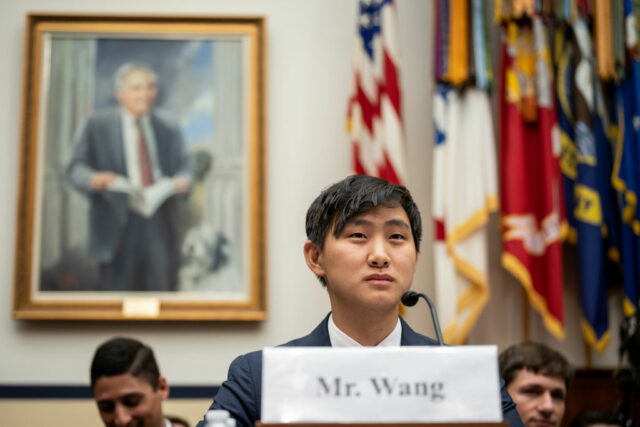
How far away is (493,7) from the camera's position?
14.9ft

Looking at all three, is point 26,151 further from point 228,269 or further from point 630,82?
point 630,82

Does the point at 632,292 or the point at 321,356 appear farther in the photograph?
the point at 632,292

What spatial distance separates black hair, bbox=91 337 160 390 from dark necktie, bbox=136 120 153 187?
48.4 inches

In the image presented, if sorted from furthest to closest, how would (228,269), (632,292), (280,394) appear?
(228,269)
(632,292)
(280,394)

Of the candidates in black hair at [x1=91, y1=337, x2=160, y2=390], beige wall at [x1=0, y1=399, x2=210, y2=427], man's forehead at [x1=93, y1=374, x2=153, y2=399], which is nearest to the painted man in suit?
beige wall at [x1=0, y1=399, x2=210, y2=427]

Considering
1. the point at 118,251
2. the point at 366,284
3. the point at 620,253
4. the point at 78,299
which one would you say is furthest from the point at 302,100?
the point at 366,284

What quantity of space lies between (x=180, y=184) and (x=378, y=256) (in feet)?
9.03

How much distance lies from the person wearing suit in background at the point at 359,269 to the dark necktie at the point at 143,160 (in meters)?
2.56

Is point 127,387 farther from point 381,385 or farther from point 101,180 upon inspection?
point 381,385

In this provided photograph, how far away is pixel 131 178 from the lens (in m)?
4.41

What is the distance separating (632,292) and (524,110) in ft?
3.65

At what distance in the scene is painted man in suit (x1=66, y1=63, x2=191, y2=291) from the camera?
14.3 ft

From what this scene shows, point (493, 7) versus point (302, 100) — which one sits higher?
point (493, 7)

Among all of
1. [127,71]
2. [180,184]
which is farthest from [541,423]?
[127,71]
